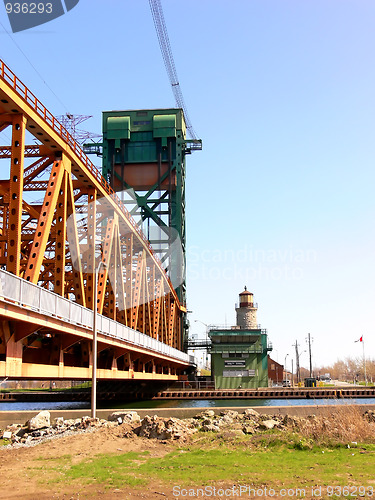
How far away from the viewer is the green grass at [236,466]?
14094 millimetres

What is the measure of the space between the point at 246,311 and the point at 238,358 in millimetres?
16051

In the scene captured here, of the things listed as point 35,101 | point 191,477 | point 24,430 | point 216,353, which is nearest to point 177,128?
point 216,353

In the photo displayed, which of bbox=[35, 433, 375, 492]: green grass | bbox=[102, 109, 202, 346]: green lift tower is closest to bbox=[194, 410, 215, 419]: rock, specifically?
bbox=[35, 433, 375, 492]: green grass

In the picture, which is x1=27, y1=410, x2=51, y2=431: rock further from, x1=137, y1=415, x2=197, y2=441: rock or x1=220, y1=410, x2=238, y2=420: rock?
x1=220, y1=410, x2=238, y2=420: rock

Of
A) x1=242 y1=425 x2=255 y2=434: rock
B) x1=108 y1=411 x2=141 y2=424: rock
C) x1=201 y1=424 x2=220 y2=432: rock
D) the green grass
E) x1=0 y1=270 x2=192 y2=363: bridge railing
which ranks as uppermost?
x1=0 y1=270 x2=192 y2=363: bridge railing

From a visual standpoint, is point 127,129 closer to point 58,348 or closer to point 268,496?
Answer: point 58,348

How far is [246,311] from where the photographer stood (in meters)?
106

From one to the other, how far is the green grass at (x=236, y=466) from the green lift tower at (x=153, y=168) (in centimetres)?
7103

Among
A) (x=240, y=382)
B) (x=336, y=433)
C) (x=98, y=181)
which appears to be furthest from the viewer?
(x=240, y=382)

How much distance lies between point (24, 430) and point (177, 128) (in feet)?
242

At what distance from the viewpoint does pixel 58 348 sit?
2734 cm

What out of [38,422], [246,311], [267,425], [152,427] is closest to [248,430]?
[267,425]

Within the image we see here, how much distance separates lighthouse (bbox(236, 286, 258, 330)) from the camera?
104887 mm

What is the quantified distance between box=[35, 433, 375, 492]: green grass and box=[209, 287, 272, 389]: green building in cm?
7173
